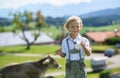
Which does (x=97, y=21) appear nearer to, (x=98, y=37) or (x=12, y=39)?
(x=98, y=37)

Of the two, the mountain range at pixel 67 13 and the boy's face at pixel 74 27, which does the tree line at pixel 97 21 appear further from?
the boy's face at pixel 74 27

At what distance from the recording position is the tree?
148 feet

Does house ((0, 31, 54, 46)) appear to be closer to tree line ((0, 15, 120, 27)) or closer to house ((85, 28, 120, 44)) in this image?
tree line ((0, 15, 120, 27))

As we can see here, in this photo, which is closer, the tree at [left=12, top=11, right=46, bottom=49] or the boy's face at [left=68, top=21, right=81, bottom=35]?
the boy's face at [left=68, top=21, right=81, bottom=35]

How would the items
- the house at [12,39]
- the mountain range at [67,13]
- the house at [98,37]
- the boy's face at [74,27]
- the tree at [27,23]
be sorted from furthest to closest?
the house at [98,37] < the house at [12,39] < the tree at [27,23] < the mountain range at [67,13] < the boy's face at [74,27]

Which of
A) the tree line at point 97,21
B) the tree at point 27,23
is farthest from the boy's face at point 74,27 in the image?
the tree line at point 97,21

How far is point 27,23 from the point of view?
47562 mm

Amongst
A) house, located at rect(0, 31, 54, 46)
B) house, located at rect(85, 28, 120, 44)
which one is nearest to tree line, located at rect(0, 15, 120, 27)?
house, located at rect(0, 31, 54, 46)

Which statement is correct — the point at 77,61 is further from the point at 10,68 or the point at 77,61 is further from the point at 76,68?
the point at 10,68

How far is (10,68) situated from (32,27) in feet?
128

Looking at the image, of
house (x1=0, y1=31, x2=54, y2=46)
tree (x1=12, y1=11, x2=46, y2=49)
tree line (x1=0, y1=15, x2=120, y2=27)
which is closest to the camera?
tree (x1=12, y1=11, x2=46, y2=49)

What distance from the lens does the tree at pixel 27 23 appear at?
148 feet

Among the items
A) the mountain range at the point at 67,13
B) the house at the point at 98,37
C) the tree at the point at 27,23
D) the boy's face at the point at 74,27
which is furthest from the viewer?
the house at the point at 98,37

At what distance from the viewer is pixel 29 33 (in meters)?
49.5
